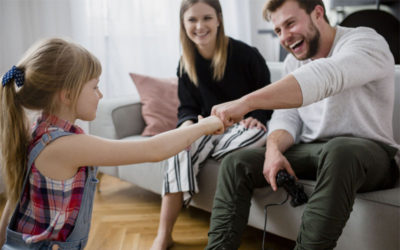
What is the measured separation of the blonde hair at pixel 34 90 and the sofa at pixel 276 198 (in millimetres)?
→ 774

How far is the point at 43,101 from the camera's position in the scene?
1061mm

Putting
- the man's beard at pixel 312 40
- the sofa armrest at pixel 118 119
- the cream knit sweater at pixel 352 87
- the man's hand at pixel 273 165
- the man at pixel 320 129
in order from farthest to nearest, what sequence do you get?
1. the sofa armrest at pixel 118 119
2. the man's beard at pixel 312 40
3. the man's hand at pixel 273 165
4. the cream knit sweater at pixel 352 87
5. the man at pixel 320 129

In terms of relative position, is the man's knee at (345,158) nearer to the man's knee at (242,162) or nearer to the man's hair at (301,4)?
the man's knee at (242,162)

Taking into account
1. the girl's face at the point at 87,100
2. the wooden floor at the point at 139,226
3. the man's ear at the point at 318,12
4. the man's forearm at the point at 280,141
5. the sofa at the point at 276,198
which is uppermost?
the man's ear at the point at 318,12

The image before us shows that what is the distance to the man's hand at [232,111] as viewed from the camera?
1.28 metres

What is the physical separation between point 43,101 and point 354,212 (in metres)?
0.96

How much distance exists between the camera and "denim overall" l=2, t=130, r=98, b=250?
3.39ft

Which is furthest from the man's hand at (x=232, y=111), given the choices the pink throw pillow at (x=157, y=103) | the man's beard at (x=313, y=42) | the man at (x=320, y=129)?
the pink throw pillow at (x=157, y=103)

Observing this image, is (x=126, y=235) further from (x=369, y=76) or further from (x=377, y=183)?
(x=369, y=76)

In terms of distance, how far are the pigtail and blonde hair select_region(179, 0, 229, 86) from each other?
1.02m

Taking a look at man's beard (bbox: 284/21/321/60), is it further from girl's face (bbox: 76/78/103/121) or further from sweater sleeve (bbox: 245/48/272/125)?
girl's face (bbox: 76/78/103/121)

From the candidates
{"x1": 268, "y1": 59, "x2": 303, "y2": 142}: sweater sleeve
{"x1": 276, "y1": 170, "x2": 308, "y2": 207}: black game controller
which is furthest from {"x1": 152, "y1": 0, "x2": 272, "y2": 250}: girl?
{"x1": 276, "y1": 170, "x2": 308, "y2": 207}: black game controller

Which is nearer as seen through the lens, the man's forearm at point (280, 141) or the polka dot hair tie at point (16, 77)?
the polka dot hair tie at point (16, 77)

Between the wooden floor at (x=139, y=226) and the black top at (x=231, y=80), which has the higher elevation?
the black top at (x=231, y=80)
